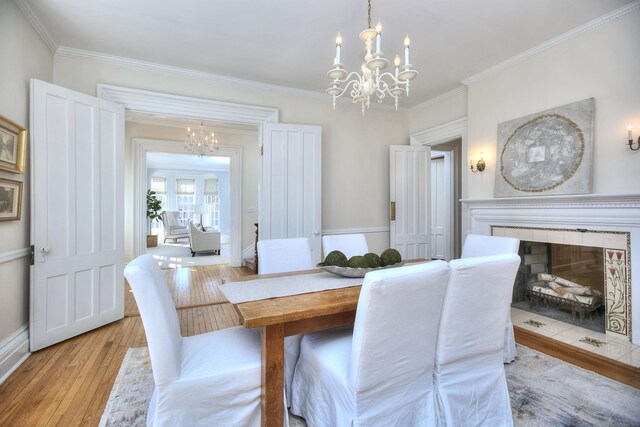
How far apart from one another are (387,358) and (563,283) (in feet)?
9.39

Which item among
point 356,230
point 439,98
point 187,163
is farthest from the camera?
point 187,163

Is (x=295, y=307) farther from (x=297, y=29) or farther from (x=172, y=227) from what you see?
(x=172, y=227)

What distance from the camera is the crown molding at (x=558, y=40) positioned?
7.96ft

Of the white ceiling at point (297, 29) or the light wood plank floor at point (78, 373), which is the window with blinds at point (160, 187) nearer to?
the light wood plank floor at point (78, 373)

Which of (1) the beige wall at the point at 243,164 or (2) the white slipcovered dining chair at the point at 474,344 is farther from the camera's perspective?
(1) the beige wall at the point at 243,164

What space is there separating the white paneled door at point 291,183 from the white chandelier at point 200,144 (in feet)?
7.56

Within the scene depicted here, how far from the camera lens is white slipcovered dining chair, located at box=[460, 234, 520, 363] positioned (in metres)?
2.17

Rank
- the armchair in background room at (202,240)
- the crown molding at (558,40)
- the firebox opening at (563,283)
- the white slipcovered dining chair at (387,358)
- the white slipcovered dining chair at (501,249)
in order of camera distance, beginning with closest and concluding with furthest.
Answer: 1. the white slipcovered dining chair at (387,358)
2. the white slipcovered dining chair at (501,249)
3. the crown molding at (558,40)
4. the firebox opening at (563,283)
5. the armchair in background room at (202,240)

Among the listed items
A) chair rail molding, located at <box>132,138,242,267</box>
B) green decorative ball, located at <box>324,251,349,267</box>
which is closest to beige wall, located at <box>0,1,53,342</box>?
green decorative ball, located at <box>324,251,349,267</box>

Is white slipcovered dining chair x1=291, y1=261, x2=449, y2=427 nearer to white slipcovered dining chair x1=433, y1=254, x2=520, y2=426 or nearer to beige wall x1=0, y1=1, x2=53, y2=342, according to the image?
A: white slipcovered dining chair x1=433, y1=254, x2=520, y2=426

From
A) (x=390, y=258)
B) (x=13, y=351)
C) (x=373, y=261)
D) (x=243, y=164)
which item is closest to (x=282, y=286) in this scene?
(x=373, y=261)

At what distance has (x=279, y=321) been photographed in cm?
130

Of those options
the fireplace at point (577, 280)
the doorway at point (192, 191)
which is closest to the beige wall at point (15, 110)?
the fireplace at point (577, 280)

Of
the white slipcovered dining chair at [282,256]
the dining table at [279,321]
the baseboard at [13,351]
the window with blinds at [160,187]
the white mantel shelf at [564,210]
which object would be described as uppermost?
the window with blinds at [160,187]
